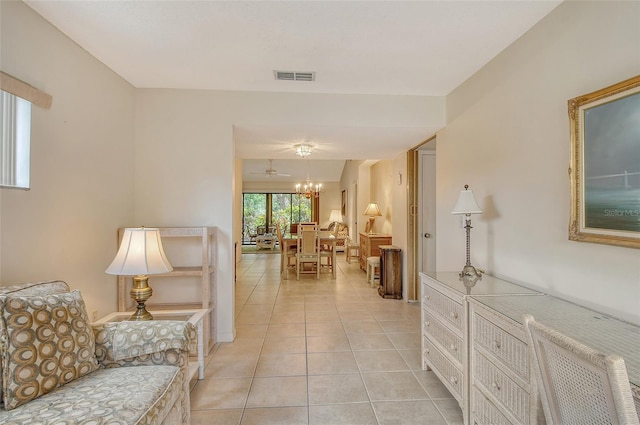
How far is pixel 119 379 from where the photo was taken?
1.45 metres

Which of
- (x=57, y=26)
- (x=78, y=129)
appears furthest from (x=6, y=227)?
(x=57, y=26)

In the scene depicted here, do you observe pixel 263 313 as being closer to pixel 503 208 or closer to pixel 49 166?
pixel 49 166

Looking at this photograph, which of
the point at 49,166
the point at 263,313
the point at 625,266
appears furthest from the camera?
the point at 263,313

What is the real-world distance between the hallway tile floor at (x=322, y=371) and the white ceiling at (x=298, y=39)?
2329 mm

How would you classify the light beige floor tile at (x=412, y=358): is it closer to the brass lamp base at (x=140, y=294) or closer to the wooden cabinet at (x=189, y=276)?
the wooden cabinet at (x=189, y=276)

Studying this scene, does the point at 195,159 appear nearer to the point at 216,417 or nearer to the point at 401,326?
the point at 216,417

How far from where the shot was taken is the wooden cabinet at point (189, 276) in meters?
2.80

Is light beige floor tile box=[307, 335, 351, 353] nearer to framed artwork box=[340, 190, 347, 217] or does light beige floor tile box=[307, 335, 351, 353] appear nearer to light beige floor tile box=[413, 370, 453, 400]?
light beige floor tile box=[413, 370, 453, 400]

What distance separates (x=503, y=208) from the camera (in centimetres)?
224

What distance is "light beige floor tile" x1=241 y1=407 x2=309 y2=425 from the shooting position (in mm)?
1871

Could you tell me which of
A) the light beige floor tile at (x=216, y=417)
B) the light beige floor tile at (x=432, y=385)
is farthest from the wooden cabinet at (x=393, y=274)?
the light beige floor tile at (x=216, y=417)

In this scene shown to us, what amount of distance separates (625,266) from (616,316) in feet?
0.81

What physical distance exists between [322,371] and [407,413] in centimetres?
76

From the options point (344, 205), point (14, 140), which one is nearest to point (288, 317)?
point (14, 140)
